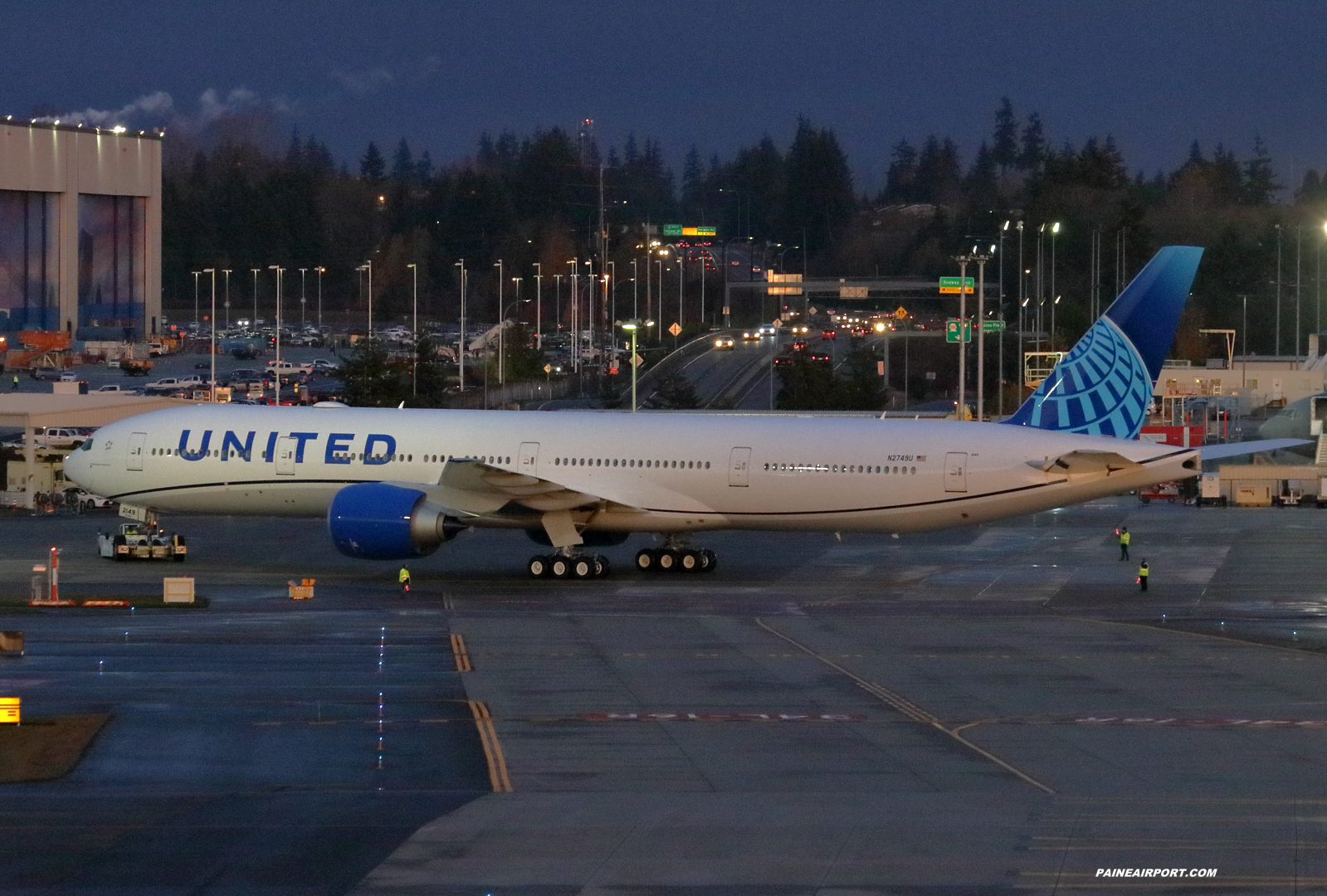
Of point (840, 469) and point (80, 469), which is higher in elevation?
point (840, 469)

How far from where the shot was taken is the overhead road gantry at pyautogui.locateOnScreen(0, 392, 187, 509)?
5534cm

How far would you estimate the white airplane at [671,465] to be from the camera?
36.8 m

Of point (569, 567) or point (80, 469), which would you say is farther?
point (80, 469)

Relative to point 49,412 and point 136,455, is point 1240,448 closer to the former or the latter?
point 136,455

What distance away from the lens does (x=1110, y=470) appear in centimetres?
3634

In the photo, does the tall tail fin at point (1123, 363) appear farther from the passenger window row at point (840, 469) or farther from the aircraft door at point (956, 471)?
the passenger window row at point (840, 469)

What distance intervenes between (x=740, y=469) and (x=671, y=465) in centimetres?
159

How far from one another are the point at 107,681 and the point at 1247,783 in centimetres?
1527

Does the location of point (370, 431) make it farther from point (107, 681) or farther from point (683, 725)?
point (683, 725)

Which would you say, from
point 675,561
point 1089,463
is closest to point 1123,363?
point 1089,463

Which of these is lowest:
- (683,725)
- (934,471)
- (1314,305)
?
(683,725)

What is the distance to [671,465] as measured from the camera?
3825 centimetres

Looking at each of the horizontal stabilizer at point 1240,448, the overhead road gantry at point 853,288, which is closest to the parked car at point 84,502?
the horizontal stabilizer at point 1240,448

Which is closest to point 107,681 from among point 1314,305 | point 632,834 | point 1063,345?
point 632,834
